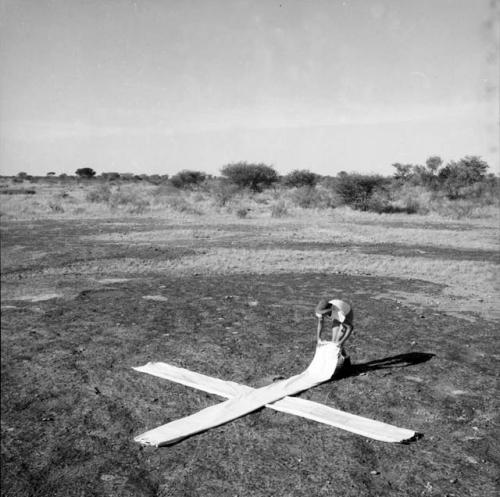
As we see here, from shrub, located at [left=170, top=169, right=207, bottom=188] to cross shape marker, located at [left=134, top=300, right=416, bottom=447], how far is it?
155 ft

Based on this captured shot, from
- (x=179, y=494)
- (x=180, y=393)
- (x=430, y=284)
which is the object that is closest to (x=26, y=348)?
(x=180, y=393)

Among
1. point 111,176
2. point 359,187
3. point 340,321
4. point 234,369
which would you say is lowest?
point 234,369

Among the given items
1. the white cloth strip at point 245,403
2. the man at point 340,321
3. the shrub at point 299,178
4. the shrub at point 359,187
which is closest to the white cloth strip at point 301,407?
the white cloth strip at point 245,403

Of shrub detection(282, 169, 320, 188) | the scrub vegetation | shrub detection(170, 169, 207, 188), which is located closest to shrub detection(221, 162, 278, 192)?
shrub detection(282, 169, 320, 188)

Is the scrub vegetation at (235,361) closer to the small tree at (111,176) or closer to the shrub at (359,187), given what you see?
the shrub at (359,187)

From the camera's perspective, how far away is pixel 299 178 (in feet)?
161

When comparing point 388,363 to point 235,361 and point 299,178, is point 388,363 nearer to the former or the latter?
point 235,361

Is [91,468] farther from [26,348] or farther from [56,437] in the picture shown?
[26,348]

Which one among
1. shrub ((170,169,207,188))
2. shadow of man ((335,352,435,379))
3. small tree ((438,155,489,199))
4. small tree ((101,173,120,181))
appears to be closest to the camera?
shadow of man ((335,352,435,379))

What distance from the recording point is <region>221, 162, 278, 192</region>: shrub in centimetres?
4694

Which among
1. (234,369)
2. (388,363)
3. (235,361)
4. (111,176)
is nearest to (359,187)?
(388,363)

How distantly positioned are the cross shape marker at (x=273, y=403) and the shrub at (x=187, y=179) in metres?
47.4

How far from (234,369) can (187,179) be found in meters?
48.8

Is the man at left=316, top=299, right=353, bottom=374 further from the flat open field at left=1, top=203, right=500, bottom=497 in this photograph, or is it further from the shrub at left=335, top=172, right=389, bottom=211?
the shrub at left=335, top=172, right=389, bottom=211
